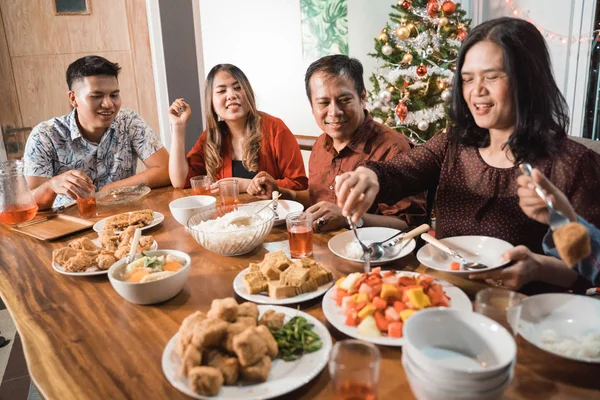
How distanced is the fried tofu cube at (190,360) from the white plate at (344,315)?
300 millimetres

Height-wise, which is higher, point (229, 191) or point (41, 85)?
point (41, 85)

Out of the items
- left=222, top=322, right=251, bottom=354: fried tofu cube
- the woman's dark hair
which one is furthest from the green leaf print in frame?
left=222, top=322, right=251, bottom=354: fried tofu cube

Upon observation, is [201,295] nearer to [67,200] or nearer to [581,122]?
[67,200]

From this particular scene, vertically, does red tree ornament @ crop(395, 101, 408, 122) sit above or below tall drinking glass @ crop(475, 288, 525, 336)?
above

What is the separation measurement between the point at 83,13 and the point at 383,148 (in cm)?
328

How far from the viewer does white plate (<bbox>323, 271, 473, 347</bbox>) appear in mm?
946

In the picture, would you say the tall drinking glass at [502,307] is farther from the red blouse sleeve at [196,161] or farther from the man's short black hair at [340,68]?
the red blouse sleeve at [196,161]

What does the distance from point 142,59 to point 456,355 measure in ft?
13.7

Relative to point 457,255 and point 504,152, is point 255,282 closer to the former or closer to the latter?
point 457,255

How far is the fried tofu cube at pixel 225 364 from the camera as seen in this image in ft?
2.79

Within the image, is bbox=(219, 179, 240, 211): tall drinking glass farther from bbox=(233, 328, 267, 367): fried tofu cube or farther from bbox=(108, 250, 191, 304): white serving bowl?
bbox=(233, 328, 267, 367): fried tofu cube

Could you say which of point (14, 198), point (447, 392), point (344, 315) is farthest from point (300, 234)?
point (14, 198)

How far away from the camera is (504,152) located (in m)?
1.58

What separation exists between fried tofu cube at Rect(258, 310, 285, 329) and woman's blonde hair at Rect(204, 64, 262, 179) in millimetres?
1736
